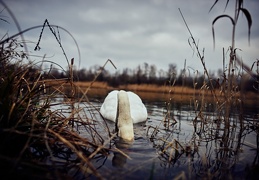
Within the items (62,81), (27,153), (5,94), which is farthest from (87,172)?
(62,81)

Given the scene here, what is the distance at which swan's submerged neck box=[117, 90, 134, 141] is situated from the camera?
329cm

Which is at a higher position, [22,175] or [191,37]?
[191,37]

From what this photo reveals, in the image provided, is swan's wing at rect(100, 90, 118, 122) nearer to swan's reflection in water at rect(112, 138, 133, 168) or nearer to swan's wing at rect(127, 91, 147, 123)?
swan's wing at rect(127, 91, 147, 123)

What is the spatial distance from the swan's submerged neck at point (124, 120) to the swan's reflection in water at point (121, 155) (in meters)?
0.10

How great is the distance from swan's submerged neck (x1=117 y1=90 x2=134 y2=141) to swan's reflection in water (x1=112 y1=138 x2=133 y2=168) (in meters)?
0.10

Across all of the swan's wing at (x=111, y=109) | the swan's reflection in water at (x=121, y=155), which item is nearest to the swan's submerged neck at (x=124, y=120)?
the swan's reflection in water at (x=121, y=155)

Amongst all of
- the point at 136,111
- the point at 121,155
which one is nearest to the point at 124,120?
the point at 121,155

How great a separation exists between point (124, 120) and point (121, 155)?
893 millimetres

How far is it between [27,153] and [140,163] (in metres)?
1.23

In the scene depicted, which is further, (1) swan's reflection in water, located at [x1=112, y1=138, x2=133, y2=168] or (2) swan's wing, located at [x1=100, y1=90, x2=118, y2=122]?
(2) swan's wing, located at [x1=100, y1=90, x2=118, y2=122]

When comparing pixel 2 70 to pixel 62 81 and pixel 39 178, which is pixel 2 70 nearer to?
pixel 62 81

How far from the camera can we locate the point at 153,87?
30.9 meters

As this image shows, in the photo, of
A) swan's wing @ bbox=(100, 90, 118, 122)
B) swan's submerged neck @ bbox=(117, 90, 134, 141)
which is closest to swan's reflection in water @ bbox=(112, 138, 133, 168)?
swan's submerged neck @ bbox=(117, 90, 134, 141)

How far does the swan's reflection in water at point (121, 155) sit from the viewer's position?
7.28 ft
